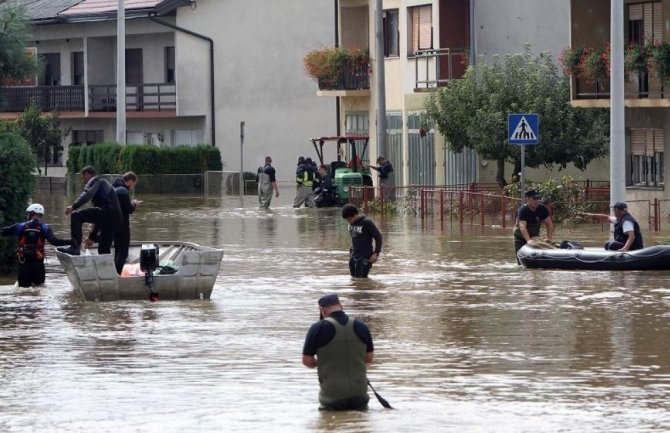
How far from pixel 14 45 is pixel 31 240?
5577mm

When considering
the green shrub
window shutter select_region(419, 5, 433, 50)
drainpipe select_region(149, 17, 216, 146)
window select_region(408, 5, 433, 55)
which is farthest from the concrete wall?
the green shrub

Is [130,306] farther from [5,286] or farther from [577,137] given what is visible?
[577,137]

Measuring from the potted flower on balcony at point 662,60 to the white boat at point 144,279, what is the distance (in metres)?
16.3

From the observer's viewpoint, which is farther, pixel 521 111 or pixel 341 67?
pixel 341 67

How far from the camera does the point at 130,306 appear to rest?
75.6ft

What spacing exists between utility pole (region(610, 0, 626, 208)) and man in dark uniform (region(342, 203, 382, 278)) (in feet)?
22.2

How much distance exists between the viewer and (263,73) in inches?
2534

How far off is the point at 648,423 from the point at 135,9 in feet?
179

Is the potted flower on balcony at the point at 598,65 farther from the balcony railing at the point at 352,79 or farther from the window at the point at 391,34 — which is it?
the balcony railing at the point at 352,79

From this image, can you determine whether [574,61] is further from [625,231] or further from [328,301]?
[328,301]

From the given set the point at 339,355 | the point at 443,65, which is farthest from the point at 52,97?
the point at 339,355

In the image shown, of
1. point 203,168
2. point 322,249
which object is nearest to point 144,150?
point 203,168

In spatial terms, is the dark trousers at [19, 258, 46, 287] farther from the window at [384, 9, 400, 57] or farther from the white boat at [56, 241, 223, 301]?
the window at [384, 9, 400, 57]

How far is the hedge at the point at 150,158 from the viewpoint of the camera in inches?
2349
